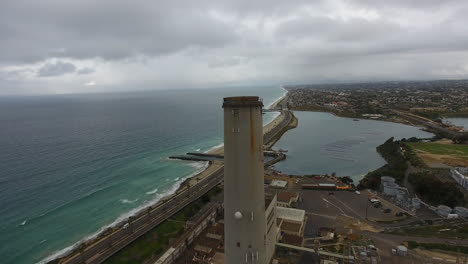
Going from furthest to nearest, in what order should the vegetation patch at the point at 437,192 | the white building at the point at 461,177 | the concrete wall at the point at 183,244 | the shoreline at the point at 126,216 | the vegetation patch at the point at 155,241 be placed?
the white building at the point at 461,177 < the vegetation patch at the point at 437,192 < the shoreline at the point at 126,216 < the vegetation patch at the point at 155,241 < the concrete wall at the point at 183,244

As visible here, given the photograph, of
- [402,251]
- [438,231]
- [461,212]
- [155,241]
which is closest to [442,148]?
[461,212]

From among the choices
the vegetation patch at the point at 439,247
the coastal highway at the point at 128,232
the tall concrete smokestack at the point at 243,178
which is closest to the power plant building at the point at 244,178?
the tall concrete smokestack at the point at 243,178

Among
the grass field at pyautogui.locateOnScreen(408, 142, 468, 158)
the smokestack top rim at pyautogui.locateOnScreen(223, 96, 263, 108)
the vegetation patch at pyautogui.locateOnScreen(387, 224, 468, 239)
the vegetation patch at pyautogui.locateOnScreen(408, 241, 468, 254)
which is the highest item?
the smokestack top rim at pyautogui.locateOnScreen(223, 96, 263, 108)

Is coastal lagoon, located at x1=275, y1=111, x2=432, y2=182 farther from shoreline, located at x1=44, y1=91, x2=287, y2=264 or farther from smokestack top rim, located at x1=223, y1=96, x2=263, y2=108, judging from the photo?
smokestack top rim, located at x1=223, y1=96, x2=263, y2=108

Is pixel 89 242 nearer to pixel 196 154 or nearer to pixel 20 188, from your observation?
pixel 20 188

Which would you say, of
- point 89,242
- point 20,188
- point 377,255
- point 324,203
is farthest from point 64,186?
point 377,255

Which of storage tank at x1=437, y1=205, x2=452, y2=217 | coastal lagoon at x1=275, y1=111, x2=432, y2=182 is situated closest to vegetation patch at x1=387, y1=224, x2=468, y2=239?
storage tank at x1=437, y1=205, x2=452, y2=217

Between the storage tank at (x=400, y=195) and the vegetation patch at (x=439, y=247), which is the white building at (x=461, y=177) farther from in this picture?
the vegetation patch at (x=439, y=247)
